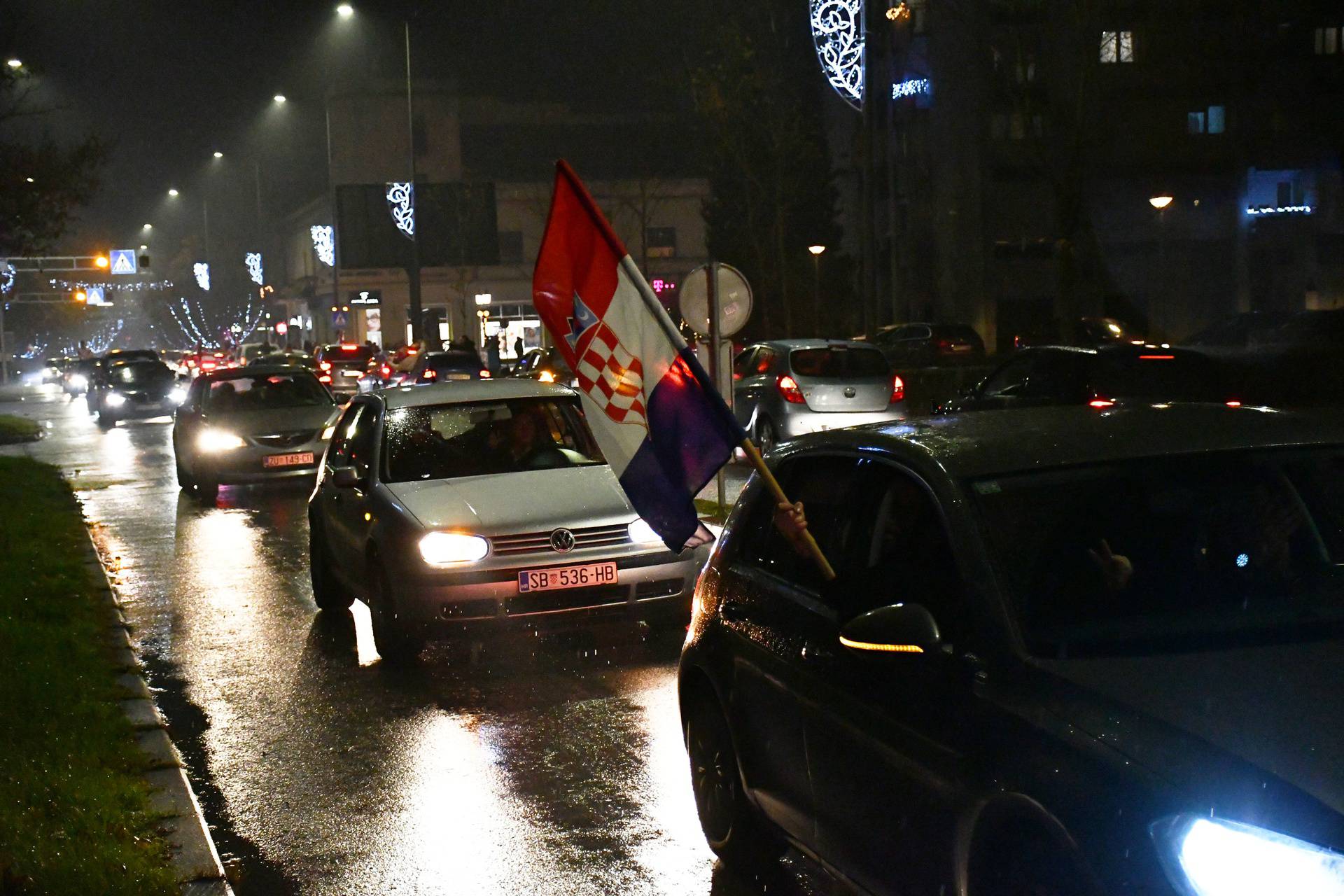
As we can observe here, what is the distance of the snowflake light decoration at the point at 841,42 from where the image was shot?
132 feet

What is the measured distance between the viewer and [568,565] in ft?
30.2

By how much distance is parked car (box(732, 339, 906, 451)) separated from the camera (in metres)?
21.7

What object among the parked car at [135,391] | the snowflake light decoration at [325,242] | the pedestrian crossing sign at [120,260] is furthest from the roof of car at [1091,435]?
the pedestrian crossing sign at [120,260]

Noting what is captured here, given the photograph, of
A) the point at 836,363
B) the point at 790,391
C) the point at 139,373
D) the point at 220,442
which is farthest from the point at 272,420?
the point at 139,373

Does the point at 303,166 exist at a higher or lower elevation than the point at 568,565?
higher

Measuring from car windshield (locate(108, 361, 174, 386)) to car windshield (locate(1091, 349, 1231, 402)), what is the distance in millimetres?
30332

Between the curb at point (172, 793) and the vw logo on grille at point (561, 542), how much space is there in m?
2.29

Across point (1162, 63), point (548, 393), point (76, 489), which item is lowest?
point (76, 489)

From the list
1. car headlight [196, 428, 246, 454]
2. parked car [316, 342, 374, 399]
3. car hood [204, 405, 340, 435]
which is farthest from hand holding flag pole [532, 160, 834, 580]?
parked car [316, 342, 374, 399]

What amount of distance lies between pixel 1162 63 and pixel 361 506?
57131 millimetres

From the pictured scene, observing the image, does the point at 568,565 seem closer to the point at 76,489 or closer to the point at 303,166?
the point at 76,489

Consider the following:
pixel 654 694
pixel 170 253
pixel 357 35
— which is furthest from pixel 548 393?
pixel 170 253

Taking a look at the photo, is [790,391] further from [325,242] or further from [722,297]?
[325,242]

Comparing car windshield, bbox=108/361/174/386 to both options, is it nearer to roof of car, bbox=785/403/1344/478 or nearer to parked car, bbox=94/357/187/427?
parked car, bbox=94/357/187/427
